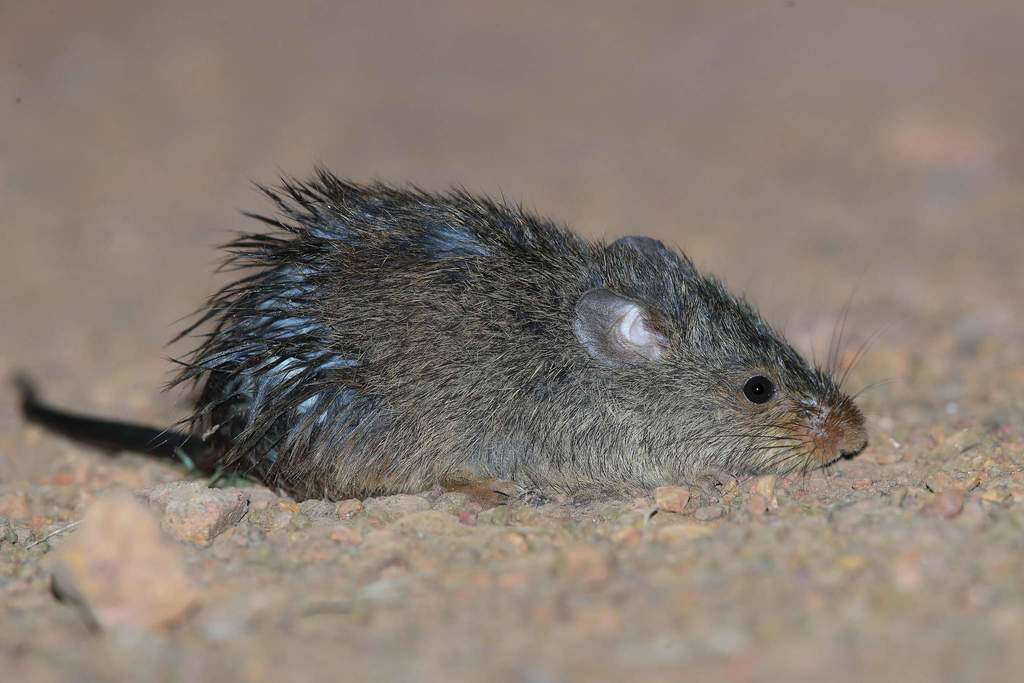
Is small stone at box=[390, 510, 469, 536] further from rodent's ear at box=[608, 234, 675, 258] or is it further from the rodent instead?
rodent's ear at box=[608, 234, 675, 258]

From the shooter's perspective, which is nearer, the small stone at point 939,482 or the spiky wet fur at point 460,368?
the small stone at point 939,482

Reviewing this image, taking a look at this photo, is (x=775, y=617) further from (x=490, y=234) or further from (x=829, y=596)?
(x=490, y=234)

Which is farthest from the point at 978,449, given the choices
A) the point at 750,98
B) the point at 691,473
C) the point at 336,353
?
the point at 750,98

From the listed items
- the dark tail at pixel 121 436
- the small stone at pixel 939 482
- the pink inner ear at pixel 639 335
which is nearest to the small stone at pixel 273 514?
the dark tail at pixel 121 436

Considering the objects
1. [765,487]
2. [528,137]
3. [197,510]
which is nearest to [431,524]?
[197,510]

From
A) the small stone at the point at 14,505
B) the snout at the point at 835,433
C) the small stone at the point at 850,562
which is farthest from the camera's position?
the small stone at the point at 14,505

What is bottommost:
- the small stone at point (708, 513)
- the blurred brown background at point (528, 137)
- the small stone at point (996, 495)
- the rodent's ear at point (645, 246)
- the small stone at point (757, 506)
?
the small stone at point (708, 513)

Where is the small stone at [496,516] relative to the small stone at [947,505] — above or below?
below

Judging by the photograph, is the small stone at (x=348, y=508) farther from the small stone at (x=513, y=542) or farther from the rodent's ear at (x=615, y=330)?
the rodent's ear at (x=615, y=330)
